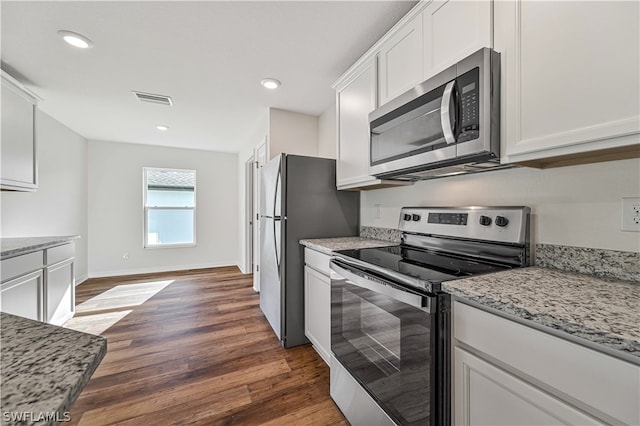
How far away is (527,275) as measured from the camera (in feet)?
3.60

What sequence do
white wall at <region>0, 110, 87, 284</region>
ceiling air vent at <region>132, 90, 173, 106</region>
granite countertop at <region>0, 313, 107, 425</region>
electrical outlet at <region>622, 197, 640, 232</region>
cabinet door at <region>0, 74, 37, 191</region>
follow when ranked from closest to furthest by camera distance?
1. granite countertop at <region>0, 313, 107, 425</region>
2. electrical outlet at <region>622, 197, 640, 232</region>
3. cabinet door at <region>0, 74, 37, 191</region>
4. ceiling air vent at <region>132, 90, 173, 106</region>
5. white wall at <region>0, 110, 87, 284</region>

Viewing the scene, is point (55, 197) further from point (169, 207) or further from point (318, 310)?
point (318, 310)

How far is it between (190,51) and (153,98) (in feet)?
4.01

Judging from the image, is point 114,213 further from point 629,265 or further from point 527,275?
point 629,265

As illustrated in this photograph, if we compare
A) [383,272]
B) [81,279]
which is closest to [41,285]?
[81,279]

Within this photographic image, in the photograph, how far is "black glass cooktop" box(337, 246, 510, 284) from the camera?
1.14 meters

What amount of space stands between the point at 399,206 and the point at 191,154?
465 cm

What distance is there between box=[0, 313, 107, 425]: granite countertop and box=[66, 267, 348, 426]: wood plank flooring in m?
1.33

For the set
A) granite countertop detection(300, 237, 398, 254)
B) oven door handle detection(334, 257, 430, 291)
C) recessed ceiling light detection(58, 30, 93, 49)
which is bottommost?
oven door handle detection(334, 257, 430, 291)

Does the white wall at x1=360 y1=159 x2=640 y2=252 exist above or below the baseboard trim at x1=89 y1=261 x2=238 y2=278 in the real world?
above

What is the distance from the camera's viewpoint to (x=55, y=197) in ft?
11.8

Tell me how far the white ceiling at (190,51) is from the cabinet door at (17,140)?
0.76 ft

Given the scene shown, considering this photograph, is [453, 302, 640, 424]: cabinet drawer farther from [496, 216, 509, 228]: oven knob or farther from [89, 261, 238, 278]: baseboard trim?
[89, 261, 238, 278]: baseboard trim

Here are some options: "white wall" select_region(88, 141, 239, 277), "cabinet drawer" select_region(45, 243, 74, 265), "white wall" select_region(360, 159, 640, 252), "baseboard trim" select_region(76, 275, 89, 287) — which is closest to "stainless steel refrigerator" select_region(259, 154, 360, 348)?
"white wall" select_region(360, 159, 640, 252)
